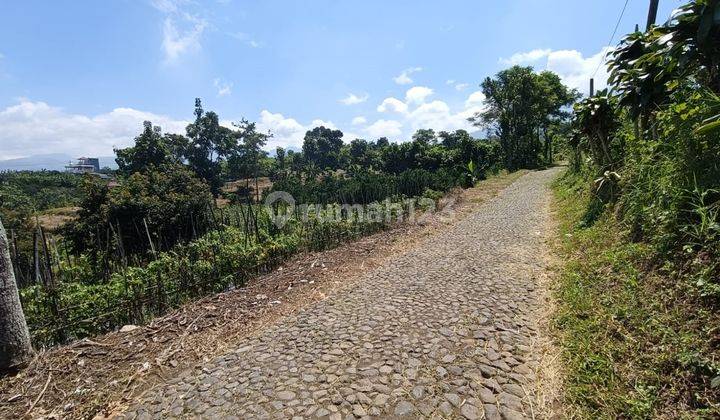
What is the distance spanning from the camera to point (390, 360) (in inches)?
125

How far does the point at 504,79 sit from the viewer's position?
3281 cm

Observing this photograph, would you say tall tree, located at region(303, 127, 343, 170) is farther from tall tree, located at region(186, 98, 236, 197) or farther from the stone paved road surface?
the stone paved road surface

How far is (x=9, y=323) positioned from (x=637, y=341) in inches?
225

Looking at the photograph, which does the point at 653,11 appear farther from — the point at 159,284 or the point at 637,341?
the point at 159,284

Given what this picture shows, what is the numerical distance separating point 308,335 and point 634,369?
116 inches

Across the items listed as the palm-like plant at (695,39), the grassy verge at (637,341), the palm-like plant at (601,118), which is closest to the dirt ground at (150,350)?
the grassy verge at (637,341)

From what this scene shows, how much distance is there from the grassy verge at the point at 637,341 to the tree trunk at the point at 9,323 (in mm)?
4951

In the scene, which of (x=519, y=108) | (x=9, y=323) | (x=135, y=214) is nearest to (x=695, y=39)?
(x=9, y=323)

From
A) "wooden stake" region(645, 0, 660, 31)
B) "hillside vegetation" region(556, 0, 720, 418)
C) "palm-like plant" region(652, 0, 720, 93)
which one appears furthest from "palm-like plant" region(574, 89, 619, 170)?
"palm-like plant" region(652, 0, 720, 93)

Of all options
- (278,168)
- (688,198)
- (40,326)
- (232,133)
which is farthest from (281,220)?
(278,168)

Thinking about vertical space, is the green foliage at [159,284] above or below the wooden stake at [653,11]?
below

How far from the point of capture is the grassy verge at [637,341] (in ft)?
7.30

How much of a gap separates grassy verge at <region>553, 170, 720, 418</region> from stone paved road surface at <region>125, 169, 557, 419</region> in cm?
37

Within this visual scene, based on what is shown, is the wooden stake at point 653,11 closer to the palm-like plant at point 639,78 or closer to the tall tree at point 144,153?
the palm-like plant at point 639,78
